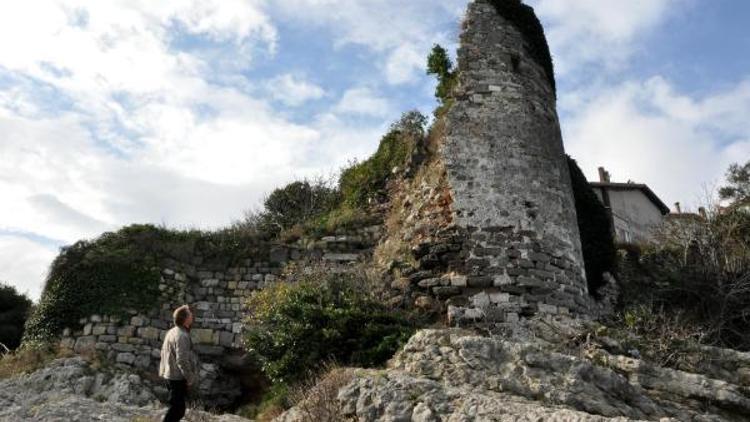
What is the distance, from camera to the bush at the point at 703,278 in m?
14.8

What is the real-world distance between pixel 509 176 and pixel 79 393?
847 cm

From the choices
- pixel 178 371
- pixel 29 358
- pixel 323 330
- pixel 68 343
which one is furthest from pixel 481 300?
pixel 29 358

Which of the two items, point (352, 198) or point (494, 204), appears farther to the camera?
point (352, 198)

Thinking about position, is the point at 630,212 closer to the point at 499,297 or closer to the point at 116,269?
the point at 499,297

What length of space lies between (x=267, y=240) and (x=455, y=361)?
23.2 ft

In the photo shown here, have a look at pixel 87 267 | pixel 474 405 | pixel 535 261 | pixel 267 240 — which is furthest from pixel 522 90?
pixel 87 267

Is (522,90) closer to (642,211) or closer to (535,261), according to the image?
(535,261)

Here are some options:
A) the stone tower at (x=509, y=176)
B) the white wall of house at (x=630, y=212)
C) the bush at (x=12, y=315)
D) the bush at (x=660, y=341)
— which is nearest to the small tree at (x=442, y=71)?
the stone tower at (x=509, y=176)

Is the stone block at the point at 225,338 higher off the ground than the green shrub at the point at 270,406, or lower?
higher

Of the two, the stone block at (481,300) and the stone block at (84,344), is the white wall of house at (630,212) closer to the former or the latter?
the stone block at (481,300)

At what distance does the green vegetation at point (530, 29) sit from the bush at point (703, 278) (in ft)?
17.2

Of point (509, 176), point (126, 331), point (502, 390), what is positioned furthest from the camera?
point (509, 176)

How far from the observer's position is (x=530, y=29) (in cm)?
1508

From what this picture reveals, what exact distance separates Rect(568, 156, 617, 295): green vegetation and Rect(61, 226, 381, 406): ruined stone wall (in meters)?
4.56
